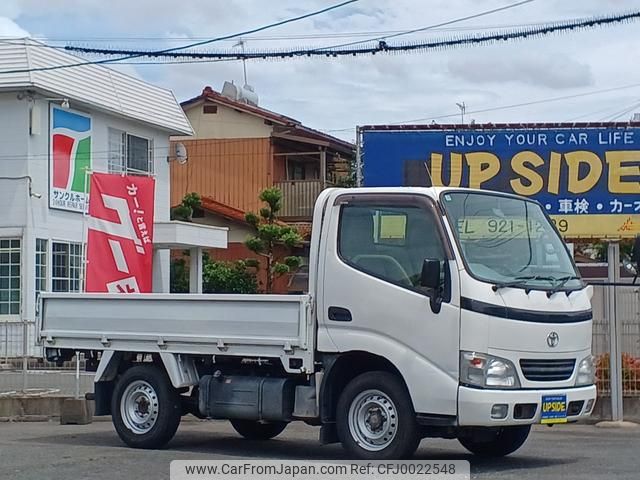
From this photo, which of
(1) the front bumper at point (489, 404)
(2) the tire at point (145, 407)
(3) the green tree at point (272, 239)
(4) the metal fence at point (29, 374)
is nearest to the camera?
(1) the front bumper at point (489, 404)

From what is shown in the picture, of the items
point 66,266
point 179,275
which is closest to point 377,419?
point 66,266

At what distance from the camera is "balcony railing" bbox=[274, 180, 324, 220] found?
1549 inches

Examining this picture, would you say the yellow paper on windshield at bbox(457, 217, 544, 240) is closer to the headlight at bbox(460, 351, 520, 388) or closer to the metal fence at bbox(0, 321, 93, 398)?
the headlight at bbox(460, 351, 520, 388)

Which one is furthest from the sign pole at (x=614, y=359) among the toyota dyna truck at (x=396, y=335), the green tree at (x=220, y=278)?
the green tree at (x=220, y=278)

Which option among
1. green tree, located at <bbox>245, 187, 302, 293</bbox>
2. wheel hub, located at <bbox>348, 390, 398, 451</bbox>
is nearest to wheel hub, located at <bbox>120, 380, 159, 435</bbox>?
wheel hub, located at <bbox>348, 390, 398, 451</bbox>

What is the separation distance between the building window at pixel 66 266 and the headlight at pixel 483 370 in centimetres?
1683

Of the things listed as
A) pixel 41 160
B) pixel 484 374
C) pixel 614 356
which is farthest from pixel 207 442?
pixel 41 160

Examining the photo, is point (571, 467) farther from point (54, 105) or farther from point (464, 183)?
point (54, 105)

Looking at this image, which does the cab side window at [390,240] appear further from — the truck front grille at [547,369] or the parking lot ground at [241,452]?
the parking lot ground at [241,452]

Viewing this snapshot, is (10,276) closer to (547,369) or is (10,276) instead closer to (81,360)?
(81,360)

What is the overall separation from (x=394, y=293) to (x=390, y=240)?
585 mm

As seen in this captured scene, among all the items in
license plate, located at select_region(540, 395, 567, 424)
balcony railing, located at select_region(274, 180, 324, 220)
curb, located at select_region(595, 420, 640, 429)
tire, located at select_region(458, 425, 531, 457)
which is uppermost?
balcony railing, located at select_region(274, 180, 324, 220)

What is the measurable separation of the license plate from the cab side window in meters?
1.62

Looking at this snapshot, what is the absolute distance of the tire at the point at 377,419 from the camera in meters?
10.3
